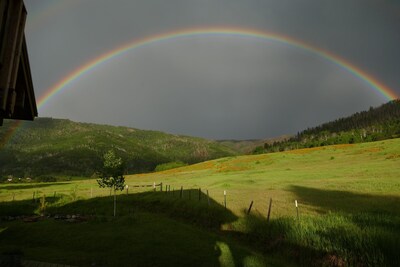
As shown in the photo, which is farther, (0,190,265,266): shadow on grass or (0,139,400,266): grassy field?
(0,190,265,266): shadow on grass

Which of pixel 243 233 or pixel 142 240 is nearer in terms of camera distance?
pixel 142 240

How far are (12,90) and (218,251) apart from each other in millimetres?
13608

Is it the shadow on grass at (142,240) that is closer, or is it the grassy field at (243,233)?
the grassy field at (243,233)

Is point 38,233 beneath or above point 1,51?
beneath

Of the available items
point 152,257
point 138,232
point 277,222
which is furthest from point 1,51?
point 277,222

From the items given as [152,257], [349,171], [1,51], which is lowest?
[152,257]

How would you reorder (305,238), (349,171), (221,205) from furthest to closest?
(349,171), (221,205), (305,238)

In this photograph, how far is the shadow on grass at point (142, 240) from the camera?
61.5 feet

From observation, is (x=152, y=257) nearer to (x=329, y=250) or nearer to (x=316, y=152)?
(x=329, y=250)

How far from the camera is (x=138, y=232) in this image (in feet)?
82.3

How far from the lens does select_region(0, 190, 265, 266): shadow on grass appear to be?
18.7 metres

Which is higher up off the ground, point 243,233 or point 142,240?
point 142,240

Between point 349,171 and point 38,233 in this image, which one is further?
point 349,171

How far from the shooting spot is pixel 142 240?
22875mm
